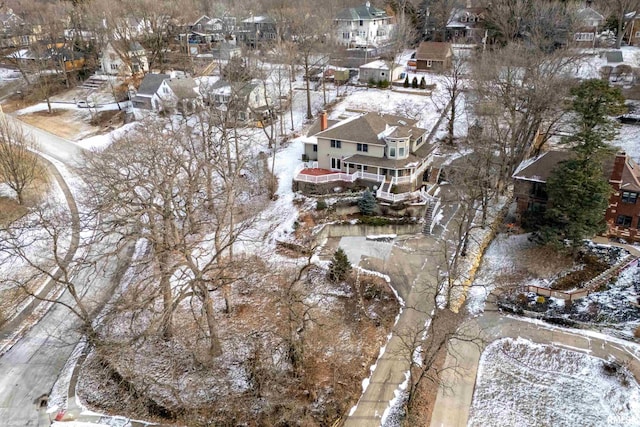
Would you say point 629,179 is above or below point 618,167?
below

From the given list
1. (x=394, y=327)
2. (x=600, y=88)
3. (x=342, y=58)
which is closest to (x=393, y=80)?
(x=342, y=58)

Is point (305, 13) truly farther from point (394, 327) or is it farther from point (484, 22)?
point (394, 327)

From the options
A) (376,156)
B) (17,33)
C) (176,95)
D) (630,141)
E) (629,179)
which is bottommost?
(630,141)

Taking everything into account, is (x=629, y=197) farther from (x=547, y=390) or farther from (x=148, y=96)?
(x=148, y=96)

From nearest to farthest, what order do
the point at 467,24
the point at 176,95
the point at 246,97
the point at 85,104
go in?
the point at 246,97 < the point at 176,95 < the point at 85,104 < the point at 467,24

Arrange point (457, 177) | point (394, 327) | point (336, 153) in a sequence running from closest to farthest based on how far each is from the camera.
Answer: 1. point (394, 327)
2. point (457, 177)
3. point (336, 153)

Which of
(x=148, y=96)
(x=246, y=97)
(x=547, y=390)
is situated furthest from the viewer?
(x=148, y=96)

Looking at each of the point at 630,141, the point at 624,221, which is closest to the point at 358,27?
the point at 630,141
